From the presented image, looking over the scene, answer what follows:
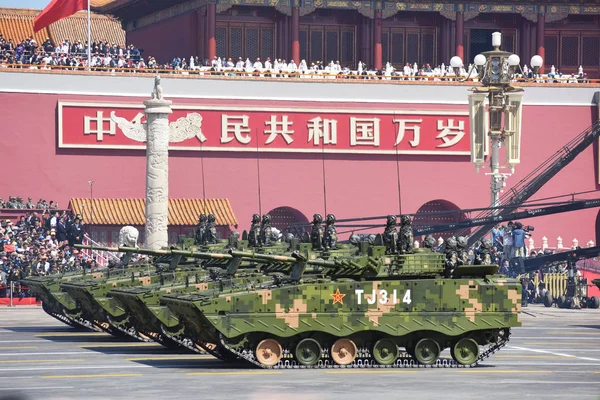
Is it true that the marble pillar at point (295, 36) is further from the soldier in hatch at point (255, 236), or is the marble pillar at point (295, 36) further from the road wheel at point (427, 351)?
the road wheel at point (427, 351)

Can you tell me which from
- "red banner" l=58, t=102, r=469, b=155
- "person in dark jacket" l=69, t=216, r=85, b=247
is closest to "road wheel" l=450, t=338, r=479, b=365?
"person in dark jacket" l=69, t=216, r=85, b=247

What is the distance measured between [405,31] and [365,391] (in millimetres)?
45632

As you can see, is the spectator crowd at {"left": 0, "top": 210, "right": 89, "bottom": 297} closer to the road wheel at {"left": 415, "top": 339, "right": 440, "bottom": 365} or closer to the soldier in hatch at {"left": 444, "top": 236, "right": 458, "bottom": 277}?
the soldier in hatch at {"left": 444, "top": 236, "right": 458, "bottom": 277}

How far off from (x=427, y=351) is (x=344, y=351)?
1.71 metres

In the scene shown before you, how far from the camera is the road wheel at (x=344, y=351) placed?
2888 centimetres

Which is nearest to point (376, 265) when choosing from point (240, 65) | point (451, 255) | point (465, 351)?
point (451, 255)

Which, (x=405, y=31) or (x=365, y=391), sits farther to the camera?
(x=405, y=31)

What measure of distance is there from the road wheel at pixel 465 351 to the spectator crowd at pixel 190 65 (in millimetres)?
29390

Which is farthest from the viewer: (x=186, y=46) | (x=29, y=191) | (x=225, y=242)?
(x=186, y=46)

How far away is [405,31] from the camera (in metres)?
68.7

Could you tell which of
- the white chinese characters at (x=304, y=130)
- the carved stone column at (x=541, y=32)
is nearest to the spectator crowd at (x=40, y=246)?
the white chinese characters at (x=304, y=130)

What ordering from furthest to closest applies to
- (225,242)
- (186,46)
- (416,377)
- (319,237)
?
(186,46) → (225,242) → (319,237) → (416,377)

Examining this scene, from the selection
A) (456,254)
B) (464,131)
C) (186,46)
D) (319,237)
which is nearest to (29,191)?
(186,46)

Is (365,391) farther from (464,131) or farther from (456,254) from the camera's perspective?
(464,131)
